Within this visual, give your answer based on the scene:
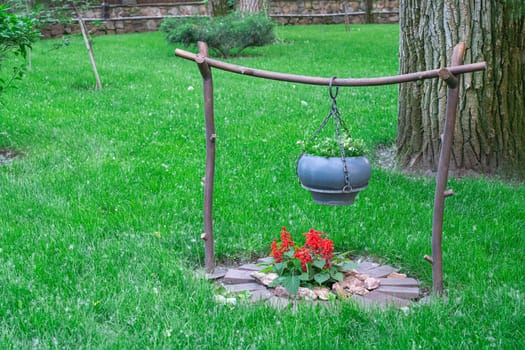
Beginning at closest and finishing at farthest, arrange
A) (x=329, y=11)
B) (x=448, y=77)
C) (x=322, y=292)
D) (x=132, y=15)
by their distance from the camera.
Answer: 1. (x=448, y=77)
2. (x=322, y=292)
3. (x=132, y=15)
4. (x=329, y=11)

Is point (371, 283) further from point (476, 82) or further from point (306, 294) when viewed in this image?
point (476, 82)

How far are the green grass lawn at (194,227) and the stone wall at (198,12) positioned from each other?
47.3ft

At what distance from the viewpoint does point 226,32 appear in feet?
50.1

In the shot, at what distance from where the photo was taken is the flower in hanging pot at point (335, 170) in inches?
152

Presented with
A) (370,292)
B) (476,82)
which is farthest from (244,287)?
(476,82)

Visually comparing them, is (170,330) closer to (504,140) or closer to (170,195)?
(170,195)

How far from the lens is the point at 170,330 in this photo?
11.9 feet

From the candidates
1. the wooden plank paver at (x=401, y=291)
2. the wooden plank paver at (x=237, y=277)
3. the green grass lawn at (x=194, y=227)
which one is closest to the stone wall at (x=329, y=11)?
the green grass lawn at (x=194, y=227)

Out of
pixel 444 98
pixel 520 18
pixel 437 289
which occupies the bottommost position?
pixel 437 289

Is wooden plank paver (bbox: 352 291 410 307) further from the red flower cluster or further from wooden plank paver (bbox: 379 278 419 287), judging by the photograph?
the red flower cluster

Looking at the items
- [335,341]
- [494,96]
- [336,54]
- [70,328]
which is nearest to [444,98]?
[494,96]

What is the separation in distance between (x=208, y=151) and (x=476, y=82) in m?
2.97

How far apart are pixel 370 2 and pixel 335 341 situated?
2441 centimetres

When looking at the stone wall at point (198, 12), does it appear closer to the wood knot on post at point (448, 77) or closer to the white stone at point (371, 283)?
the white stone at point (371, 283)
